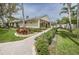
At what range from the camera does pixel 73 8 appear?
1818mm

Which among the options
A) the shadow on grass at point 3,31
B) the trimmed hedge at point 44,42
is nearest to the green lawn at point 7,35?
the shadow on grass at point 3,31

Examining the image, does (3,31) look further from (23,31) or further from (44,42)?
(44,42)

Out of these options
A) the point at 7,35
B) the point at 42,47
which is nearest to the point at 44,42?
the point at 42,47

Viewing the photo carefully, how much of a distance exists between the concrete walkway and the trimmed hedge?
0.05 meters

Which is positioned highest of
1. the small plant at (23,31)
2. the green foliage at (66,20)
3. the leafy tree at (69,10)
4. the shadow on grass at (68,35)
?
the leafy tree at (69,10)

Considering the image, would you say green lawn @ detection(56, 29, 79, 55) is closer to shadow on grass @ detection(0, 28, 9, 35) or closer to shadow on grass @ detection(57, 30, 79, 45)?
shadow on grass @ detection(57, 30, 79, 45)

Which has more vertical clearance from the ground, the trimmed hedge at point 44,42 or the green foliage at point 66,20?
the green foliage at point 66,20

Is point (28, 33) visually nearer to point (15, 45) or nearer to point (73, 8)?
point (15, 45)

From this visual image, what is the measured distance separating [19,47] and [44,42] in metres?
0.24

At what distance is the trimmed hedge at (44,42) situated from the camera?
70.4 inches

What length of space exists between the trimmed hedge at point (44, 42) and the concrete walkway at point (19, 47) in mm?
54

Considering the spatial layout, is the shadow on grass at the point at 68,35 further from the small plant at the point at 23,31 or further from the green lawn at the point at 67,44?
the small plant at the point at 23,31

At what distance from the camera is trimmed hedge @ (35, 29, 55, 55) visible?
179 centimetres
